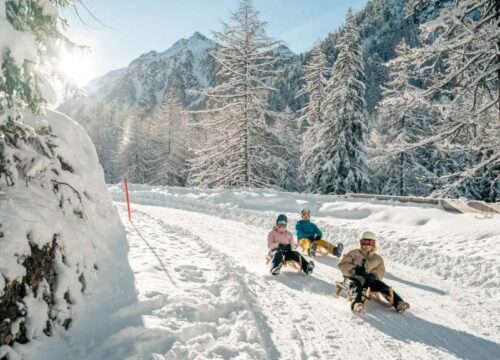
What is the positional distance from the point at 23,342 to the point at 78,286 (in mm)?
1321

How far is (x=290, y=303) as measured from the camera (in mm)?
6648

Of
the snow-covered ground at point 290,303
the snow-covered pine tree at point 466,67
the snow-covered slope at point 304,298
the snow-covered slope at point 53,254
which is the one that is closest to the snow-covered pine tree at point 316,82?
the snow-covered slope at point 304,298

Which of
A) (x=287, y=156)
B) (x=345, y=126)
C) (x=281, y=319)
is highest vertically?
(x=345, y=126)

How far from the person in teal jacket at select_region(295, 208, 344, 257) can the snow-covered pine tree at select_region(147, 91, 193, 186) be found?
33971 mm

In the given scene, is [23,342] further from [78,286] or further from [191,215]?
[191,215]

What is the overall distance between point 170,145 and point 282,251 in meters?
38.3

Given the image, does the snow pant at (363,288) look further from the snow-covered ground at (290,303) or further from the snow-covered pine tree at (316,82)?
the snow-covered pine tree at (316,82)

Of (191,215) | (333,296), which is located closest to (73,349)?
(333,296)

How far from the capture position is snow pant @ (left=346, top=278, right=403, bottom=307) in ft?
20.6

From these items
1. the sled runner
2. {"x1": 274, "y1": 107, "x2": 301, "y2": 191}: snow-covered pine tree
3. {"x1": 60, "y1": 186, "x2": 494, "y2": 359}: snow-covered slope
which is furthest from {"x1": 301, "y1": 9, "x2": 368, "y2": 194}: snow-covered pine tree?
the sled runner

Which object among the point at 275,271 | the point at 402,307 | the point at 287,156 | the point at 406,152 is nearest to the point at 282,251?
the point at 275,271

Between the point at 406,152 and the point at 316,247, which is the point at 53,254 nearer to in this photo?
the point at 316,247

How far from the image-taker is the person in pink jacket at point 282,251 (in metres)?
8.30

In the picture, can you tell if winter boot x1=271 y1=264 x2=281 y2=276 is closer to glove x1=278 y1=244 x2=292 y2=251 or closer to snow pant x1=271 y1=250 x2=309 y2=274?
snow pant x1=271 y1=250 x2=309 y2=274
